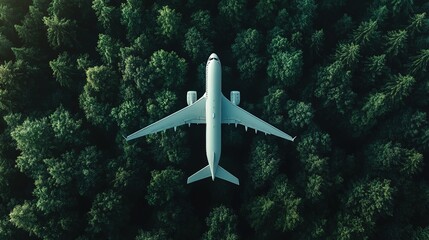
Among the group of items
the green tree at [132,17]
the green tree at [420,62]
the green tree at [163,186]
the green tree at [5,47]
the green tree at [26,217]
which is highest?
the green tree at [132,17]

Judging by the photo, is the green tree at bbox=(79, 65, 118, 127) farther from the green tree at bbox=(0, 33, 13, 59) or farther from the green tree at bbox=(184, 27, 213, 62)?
the green tree at bbox=(0, 33, 13, 59)

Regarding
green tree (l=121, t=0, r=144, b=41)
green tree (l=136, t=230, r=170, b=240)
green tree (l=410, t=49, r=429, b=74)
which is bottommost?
green tree (l=136, t=230, r=170, b=240)

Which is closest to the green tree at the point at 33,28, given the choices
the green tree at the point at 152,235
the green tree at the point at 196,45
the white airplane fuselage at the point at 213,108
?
the green tree at the point at 196,45

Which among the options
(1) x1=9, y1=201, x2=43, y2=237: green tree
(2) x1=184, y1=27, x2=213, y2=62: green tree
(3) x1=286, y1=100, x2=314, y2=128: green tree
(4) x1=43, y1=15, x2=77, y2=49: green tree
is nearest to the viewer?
(1) x1=9, y1=201, x2=43, y2=237: green tree

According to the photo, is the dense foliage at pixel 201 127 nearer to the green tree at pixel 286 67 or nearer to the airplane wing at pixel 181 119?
the green tree at pixel 286 67

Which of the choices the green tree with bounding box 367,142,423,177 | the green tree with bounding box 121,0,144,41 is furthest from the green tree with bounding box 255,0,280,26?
the green tree with bounding box 367,142,423,177
